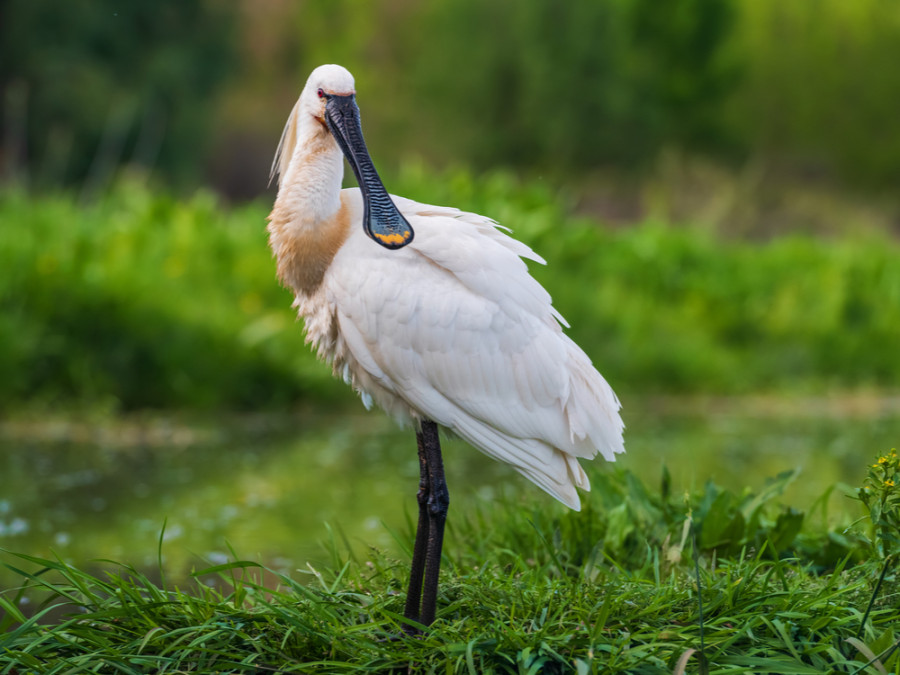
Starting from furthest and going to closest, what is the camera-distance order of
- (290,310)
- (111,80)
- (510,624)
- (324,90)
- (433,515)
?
1. (111,80)
2. (290,310)
3. (324,90)
4. (433,515)
5. (510,624)

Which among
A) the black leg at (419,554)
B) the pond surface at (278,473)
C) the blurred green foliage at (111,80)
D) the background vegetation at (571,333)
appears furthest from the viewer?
the blurred green foliage at (111,80)

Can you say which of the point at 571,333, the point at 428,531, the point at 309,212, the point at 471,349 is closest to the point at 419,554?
the point at 428,531

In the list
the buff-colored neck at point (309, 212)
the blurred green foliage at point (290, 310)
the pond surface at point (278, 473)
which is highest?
the buff-colored neck at point (309, 212)

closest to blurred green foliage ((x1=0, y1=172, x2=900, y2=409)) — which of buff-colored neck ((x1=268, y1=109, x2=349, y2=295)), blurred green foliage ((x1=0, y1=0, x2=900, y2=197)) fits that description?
buff-colored neck ((x1=268, y1=109, x2=349, y2=295))

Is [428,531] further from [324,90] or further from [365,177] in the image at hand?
[324,90]

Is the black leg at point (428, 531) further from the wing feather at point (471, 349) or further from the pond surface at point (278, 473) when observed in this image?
the pond surface at point (278, 473)

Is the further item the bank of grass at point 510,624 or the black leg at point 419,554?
the black leg at point 419,554

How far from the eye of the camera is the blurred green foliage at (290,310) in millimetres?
8836

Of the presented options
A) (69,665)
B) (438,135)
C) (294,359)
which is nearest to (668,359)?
(294,359)

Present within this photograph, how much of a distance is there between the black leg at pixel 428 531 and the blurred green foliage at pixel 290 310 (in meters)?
5.48

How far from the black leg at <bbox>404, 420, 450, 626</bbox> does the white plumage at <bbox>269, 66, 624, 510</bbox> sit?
102 millimetres

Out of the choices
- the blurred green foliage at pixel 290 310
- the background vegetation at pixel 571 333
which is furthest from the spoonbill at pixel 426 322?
the blurred green foliage at pixel 290 310

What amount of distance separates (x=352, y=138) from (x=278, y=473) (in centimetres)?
394

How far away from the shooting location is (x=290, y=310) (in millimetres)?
10078
